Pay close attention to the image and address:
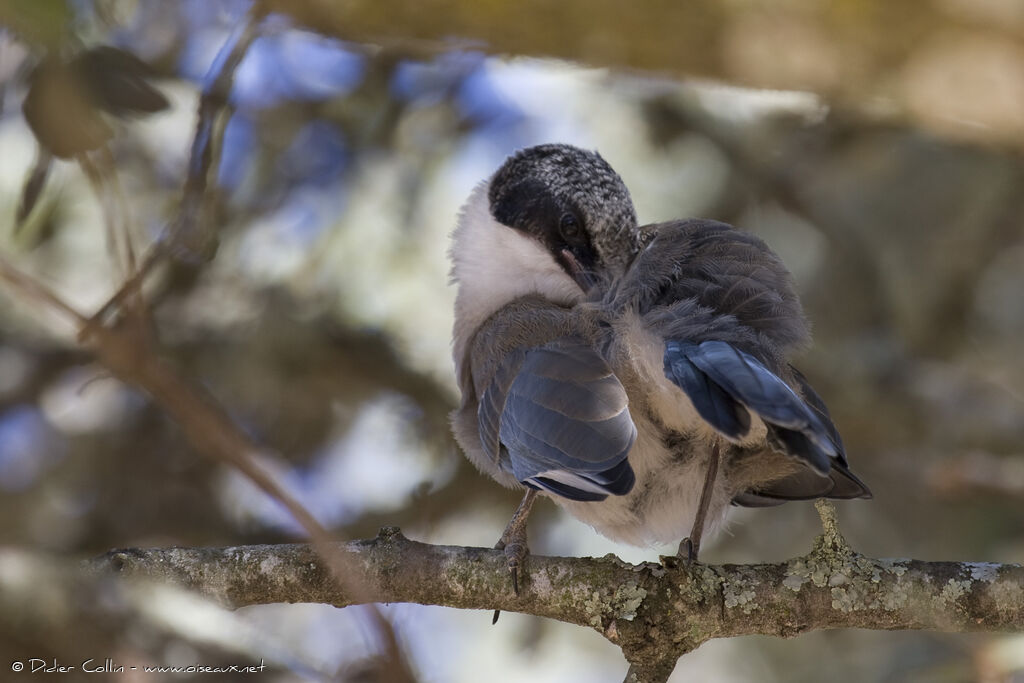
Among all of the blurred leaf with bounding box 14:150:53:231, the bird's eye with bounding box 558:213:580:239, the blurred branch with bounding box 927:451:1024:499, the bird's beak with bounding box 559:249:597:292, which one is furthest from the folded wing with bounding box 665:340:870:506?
the blurred branch with bounding box 927:451:1024:499

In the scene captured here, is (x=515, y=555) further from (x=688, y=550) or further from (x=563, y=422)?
(x=688, y=550)

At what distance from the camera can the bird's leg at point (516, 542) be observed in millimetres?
2330

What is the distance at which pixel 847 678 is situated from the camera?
4723 millimetres

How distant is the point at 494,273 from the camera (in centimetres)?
323

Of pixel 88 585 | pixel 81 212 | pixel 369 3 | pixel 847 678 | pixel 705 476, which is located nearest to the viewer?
pixel 88 585

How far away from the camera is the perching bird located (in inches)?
86.8

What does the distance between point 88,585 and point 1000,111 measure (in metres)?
1.54

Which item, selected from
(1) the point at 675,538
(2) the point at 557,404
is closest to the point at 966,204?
(1) the point at 675,538

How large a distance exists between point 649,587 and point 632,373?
0.47 m

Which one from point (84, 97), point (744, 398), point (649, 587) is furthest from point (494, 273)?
point (84, 97)

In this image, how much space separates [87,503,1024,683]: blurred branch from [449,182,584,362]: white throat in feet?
2.83

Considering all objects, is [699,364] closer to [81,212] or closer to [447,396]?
[447,396]

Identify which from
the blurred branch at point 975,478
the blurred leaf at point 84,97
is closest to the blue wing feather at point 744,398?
the blurred leaf at point 84,97

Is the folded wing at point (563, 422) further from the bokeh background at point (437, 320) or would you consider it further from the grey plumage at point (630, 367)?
the bokeh background at point (437, 320)
